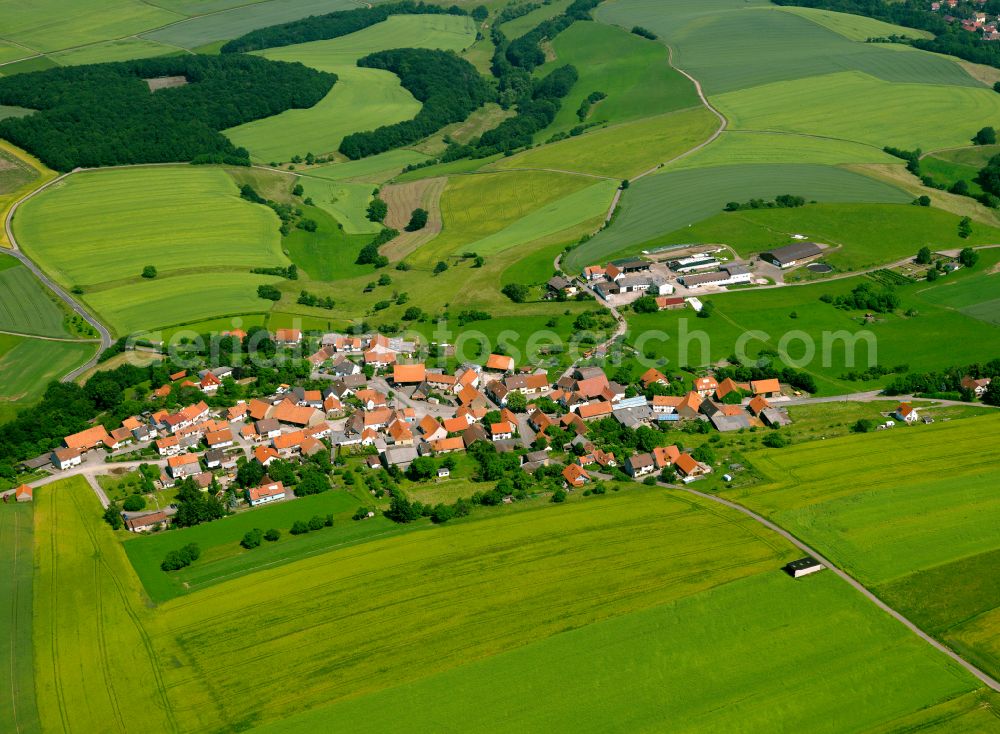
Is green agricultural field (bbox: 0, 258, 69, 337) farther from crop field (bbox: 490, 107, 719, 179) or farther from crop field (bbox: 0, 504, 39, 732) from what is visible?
crop field (bbox: 490, 107, 719, 179)

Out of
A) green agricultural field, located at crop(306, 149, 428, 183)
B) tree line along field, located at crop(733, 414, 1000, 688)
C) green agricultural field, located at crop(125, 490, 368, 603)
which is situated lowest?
green agricultural field, located at crop(125, 490, 368, 603)

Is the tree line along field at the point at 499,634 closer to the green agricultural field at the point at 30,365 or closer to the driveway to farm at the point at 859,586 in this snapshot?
the driveway to farm at the point at 859,586

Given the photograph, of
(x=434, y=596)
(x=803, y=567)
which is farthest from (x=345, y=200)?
(x=803, y=567)

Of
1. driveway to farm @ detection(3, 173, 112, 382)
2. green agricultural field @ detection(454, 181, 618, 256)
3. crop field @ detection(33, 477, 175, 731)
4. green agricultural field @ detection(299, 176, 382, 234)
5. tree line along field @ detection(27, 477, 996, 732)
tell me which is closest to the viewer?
tree line along field @ detection(27, 477, 996, 732)

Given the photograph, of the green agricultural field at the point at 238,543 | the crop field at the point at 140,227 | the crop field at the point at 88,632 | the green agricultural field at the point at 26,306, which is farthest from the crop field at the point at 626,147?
the crop field at the point at 88,632

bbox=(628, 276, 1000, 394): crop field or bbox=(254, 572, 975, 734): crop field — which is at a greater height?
bbox=(628, 276, 1000, 394): crop field

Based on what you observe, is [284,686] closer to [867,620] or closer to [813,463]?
[867,620]

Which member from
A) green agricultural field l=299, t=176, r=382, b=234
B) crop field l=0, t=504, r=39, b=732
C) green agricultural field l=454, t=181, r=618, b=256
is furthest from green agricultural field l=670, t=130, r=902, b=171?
crop field l=0, t=504, r=39, b=732
